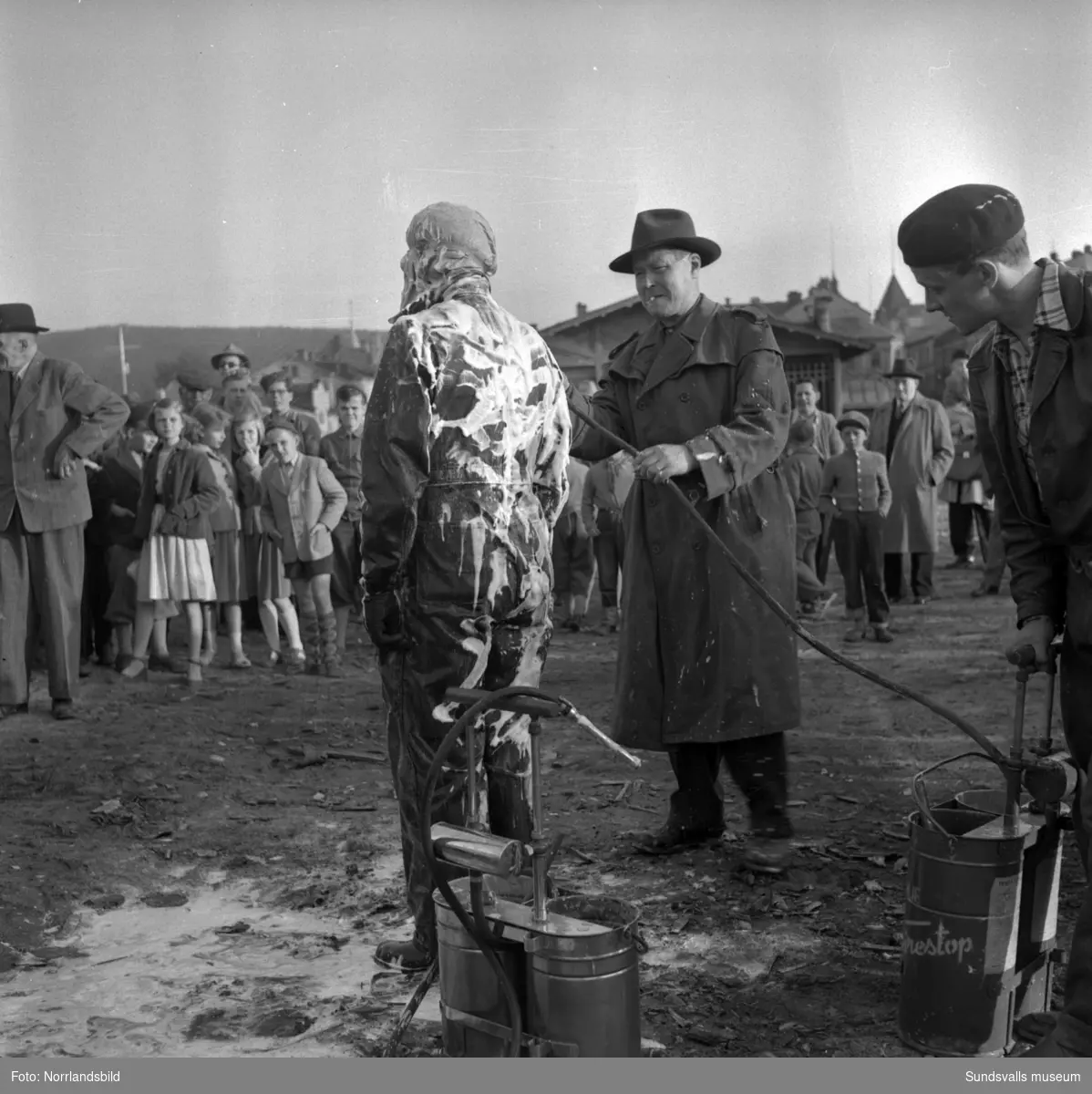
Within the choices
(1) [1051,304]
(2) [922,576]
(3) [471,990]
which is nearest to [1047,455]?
(1) [1051,304]

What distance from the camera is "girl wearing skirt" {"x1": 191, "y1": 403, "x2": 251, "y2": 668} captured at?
9.17 meters

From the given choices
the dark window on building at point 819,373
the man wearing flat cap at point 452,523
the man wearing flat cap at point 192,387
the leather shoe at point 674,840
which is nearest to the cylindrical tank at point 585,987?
the man wearing flat cap at point 452,523

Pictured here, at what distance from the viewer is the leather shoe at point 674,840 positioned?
4867 mm

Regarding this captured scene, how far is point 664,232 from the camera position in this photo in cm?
464

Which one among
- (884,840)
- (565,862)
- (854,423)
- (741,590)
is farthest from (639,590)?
(854,423)

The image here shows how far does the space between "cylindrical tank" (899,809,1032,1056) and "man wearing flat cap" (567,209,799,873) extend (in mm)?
1439

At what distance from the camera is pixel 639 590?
481 cm

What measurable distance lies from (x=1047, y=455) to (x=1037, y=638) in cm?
53

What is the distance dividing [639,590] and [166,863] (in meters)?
2.22

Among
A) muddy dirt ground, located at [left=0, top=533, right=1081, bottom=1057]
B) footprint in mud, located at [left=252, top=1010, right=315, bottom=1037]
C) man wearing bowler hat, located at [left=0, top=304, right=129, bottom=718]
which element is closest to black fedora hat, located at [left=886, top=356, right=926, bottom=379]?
muddy dirt ground, located at [left=0, top=533, right=1081, bottom=1057]

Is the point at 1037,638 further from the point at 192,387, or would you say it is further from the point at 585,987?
the point at 192,387

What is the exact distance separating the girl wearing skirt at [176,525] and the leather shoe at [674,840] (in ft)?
16.1

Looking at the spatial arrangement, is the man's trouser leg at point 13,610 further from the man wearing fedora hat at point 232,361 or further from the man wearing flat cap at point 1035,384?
the man wearing flat cap at point 1035,384
